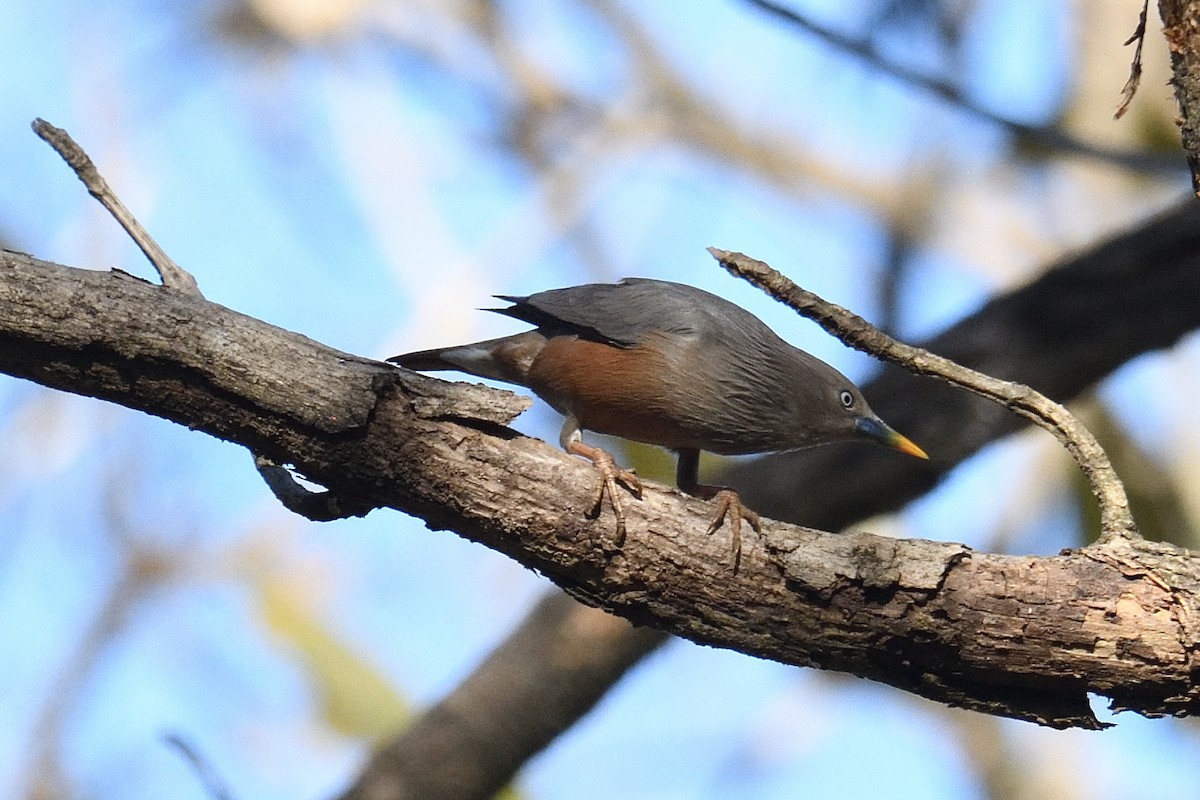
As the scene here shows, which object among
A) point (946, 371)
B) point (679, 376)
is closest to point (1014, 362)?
point (679, 376)

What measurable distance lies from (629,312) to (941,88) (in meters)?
2.16

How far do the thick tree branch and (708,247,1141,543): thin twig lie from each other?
0.21 m

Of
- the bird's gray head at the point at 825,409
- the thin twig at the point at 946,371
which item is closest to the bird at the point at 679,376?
the bird's gray head at the point at 825,409

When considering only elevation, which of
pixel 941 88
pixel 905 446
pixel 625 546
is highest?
pixel 941 88

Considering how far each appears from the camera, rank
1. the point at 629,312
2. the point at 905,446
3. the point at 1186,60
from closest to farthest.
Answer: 1. the point at 1186,60
2. the point at 905,446
3. the point at 629,312

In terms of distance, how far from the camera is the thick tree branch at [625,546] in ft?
9.91

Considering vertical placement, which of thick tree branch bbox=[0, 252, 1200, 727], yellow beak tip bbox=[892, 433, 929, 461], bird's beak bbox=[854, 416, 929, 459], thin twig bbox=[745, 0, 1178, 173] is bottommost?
thick tree branch bbox=[0, 252, 1200, 727]

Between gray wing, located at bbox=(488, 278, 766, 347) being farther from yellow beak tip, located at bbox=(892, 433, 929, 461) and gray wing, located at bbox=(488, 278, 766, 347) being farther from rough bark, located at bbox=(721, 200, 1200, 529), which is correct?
rough bark, located at bbox=(721, 200, 1200, 529)

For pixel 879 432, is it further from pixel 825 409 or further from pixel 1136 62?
pixel 1136 62

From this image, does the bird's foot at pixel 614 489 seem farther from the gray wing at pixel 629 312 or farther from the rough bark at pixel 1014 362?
the rough bark at pixel 1014 362

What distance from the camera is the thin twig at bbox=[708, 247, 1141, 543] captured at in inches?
130

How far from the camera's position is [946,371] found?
3.38m

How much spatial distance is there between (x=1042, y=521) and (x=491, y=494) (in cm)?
749

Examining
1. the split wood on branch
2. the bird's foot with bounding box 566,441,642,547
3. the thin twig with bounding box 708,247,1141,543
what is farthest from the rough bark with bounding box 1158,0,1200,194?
the split wood on branch
